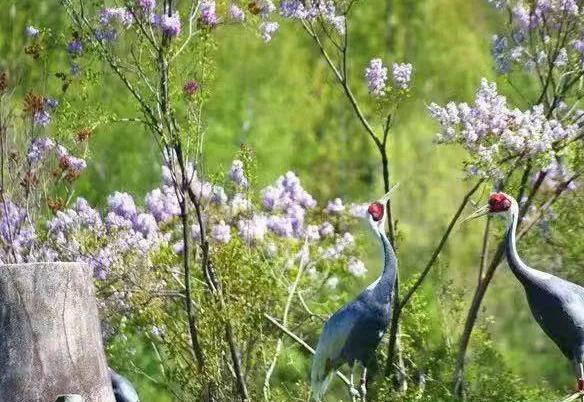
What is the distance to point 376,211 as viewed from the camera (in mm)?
7984

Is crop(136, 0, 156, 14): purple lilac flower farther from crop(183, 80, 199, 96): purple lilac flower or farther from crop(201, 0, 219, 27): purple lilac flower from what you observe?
crop(183, 80, 199, 96): purple lilac flower

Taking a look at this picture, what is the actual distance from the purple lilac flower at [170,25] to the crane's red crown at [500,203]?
2324mm

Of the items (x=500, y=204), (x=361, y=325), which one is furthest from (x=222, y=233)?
(x=500, y=204)

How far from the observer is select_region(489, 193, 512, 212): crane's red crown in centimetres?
806

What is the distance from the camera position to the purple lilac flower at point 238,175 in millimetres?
10094

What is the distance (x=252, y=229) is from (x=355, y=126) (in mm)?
8688

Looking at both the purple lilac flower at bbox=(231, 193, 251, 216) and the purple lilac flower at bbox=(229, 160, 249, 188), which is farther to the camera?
the purple lilac flower at bbox=(231, 193, 251, 216)

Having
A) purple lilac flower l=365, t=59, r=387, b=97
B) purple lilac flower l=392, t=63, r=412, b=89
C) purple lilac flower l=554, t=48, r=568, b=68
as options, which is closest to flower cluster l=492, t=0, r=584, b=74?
purple lilac flower l=554, t=48, r=568, b=68

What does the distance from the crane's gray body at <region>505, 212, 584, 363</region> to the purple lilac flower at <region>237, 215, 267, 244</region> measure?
8.99ft

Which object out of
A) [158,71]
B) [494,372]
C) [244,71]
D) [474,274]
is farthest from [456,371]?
[244,71]

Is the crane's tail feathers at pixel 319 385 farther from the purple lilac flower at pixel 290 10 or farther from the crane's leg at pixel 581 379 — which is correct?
the purple lilac flower at pixel 290 10

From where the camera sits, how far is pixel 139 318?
984 centimetres

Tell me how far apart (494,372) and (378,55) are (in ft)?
28.7

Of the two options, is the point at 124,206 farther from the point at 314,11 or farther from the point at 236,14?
the point at 314,11
